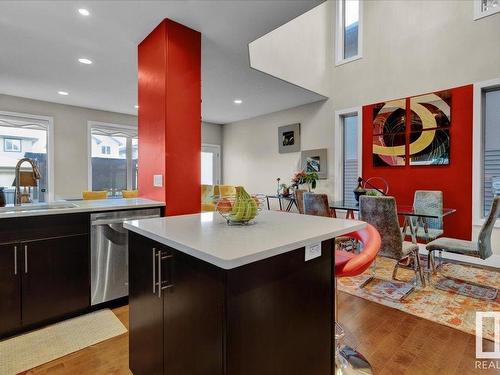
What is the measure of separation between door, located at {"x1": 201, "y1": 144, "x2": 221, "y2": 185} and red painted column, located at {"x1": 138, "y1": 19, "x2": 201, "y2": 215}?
4.83 meters

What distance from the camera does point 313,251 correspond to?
119 centimetres

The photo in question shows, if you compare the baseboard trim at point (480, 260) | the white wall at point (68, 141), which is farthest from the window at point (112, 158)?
the baseboard trim at point (480, 260)

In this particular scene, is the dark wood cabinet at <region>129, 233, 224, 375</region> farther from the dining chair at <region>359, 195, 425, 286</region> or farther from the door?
the door

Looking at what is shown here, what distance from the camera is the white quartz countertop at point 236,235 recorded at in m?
0.91

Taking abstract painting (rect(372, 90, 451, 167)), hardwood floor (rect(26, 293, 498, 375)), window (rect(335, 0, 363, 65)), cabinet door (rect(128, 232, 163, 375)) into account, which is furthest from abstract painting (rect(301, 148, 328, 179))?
cabinet door (rect(128, 232, 163, 375))

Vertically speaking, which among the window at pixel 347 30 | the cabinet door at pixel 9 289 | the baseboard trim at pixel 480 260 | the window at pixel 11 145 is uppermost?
the window at pixel 347 30

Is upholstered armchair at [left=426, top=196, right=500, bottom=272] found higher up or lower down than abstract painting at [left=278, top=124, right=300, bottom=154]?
lower down

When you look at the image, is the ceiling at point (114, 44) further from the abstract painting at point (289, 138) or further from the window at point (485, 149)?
the window at point (485, 149)

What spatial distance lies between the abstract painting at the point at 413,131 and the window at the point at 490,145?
0.40 metres

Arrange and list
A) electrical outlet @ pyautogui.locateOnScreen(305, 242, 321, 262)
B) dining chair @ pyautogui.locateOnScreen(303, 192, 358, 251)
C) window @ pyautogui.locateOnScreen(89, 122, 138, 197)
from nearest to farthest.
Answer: electrical outlet @ pyautogui.locateOnScreen(305, 242, 321, 262), dining chair @ pyautogui.locateOnScreen(303, 192, 358, 251), window @ pyautogui.locateOnScreen(89, 122, 138, 197)

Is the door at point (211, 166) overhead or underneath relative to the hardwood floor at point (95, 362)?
overhead

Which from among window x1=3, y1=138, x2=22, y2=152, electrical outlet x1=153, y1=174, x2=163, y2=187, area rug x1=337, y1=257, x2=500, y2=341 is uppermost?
window x1=3, y1=138, x2=22, y2=152

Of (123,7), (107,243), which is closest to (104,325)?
(107,243)

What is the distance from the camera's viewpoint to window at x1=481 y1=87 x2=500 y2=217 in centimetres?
357
